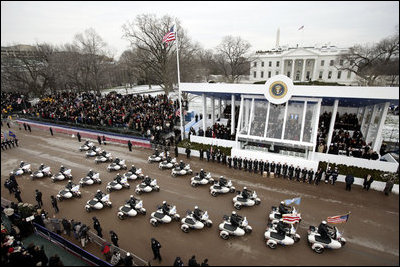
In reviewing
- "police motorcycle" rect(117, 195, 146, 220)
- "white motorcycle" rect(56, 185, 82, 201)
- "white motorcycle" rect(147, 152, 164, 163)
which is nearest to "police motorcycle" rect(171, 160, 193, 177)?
"white motorcycle" rect(147, 152, 164, 163)

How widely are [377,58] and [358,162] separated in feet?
120

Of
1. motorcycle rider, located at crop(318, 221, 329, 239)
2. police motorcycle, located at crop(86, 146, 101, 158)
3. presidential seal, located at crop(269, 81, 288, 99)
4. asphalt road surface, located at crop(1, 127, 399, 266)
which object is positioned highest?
presidential seal, located at crop(269, 81, 288, 99)

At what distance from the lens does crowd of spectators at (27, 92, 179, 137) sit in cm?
2398

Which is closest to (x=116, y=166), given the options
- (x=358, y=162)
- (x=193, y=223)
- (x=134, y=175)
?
(x=134, y=175)


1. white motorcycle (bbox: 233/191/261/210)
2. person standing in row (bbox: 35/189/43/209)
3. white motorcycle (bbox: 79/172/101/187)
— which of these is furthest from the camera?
white motorcycle (bbox: 79/172/101/187)

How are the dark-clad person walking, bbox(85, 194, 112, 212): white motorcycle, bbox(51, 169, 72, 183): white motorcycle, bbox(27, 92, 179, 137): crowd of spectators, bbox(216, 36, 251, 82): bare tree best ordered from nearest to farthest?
1. the dark-clad person walking
2. bbox(85, 194, 112, 212): white motorcycle
3. bbox(51, 169, 72, 183): white motorcycle
4. bbox(27, 92, 179, 137): crowd of spectators
5. bbox(216, 36, 251, 82): bare tree

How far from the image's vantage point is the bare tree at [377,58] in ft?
119

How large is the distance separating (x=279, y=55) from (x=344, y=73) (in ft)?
53.9

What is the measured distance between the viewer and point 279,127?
695 inches

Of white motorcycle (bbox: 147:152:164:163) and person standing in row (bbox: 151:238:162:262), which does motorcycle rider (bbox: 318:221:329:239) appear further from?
white motorcycle (bbox: 147:152:164:163)

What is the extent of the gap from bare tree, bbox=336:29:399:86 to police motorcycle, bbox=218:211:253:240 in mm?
42231

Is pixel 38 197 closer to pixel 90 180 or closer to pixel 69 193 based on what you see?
pixel 69 193

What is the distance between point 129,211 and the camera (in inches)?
443

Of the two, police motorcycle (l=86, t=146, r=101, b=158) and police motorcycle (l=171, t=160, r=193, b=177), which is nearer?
police motorcycle (l=171, t=160, r=193, b=177)
